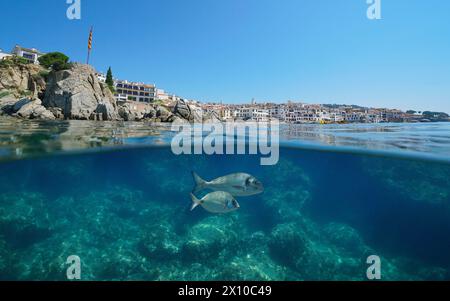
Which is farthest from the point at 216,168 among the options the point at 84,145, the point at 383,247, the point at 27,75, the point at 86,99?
the point at 27,75

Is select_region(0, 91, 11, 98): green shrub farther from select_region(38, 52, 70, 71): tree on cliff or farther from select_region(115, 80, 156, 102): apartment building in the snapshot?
select_region(115, 80, 156, 102): apartment building

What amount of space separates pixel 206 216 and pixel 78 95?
3599cm

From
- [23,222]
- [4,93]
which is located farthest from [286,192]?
[4,93]

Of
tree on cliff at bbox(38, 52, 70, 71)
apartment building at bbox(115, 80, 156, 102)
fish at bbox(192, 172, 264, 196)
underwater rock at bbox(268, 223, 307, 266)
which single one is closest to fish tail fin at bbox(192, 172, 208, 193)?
fish at bbox(192, 172, 264, 196)

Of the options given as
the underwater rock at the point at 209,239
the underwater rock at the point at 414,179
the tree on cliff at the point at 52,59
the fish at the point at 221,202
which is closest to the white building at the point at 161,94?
the tree on cliff at the point at 52,59

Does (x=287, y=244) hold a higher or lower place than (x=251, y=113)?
lower

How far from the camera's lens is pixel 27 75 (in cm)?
4694

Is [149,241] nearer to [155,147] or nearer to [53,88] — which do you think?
[155,147]

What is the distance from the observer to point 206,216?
11.9 metres

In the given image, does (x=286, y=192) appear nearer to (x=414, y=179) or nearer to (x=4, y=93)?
(x=414, y=179)

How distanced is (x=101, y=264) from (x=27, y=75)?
57.2 meters

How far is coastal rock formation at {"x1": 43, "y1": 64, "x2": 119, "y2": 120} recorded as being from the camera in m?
33.2

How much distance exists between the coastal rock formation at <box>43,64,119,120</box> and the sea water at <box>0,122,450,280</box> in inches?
714
